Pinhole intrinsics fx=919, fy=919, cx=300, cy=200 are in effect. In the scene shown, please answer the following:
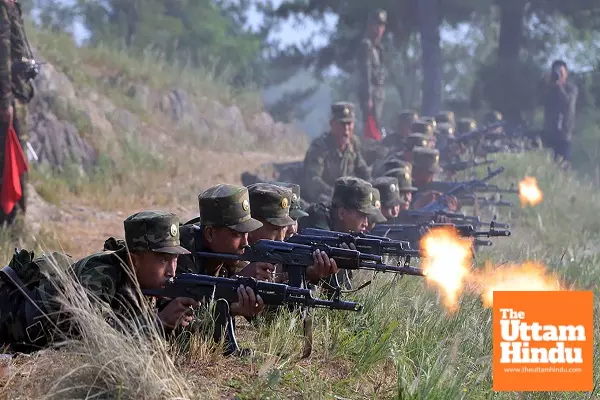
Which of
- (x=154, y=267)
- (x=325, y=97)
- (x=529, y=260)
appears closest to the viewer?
(x=154, y=267)

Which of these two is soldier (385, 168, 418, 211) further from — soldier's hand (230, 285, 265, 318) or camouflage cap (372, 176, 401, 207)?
soldier's hand (230, 285, 265, 318)

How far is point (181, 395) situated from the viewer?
4.00m

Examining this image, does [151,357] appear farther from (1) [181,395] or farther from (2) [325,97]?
(2) [325,97]

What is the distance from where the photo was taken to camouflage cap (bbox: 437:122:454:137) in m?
17.5

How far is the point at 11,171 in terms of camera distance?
900cm

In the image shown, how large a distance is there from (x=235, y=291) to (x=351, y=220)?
307cm

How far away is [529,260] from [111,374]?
233 inches

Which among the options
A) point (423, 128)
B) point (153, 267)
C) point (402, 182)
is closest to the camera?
point (153, 267)

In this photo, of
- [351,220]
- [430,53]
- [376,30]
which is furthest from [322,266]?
[430,53]

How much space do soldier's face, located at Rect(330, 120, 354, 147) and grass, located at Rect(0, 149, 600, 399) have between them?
16.8 ft

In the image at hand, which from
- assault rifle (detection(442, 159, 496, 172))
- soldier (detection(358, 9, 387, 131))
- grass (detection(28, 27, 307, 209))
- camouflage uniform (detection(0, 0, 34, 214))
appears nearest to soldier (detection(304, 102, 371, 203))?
grass (detection(28, 27, 307, 209))

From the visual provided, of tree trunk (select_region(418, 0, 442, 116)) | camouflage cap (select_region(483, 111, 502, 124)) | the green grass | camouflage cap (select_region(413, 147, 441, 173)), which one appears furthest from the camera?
tree trunk (select_region(418, 0, 442, 116))

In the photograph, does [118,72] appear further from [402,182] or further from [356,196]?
[356,196]

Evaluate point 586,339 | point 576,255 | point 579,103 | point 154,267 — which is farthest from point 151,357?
point 579,103
